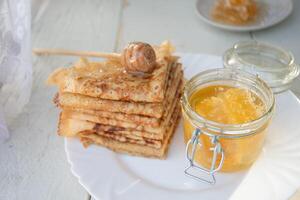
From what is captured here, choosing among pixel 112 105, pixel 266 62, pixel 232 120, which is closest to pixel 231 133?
pixel 232 120

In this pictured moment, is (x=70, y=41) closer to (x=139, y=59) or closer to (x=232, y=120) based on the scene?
(x=139, y=59)

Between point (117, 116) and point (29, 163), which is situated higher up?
point (117, 116)

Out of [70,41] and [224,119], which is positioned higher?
[224,119]

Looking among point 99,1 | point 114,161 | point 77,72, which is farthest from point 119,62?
point 99,1

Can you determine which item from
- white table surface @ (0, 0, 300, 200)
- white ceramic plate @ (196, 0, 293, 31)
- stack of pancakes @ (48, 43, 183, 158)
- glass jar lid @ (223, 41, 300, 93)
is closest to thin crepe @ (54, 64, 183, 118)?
stack of pancakes @ (48, 43, 183, 158)

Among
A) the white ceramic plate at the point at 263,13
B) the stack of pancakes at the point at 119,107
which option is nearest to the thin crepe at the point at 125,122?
the stack of pancakes at the point at 119,107

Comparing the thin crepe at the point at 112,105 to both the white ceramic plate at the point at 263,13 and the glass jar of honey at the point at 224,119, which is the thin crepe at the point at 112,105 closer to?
the glass jar of honey at the point at 224,119

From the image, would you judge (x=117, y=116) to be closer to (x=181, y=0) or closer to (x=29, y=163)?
(x=29, y=163)
